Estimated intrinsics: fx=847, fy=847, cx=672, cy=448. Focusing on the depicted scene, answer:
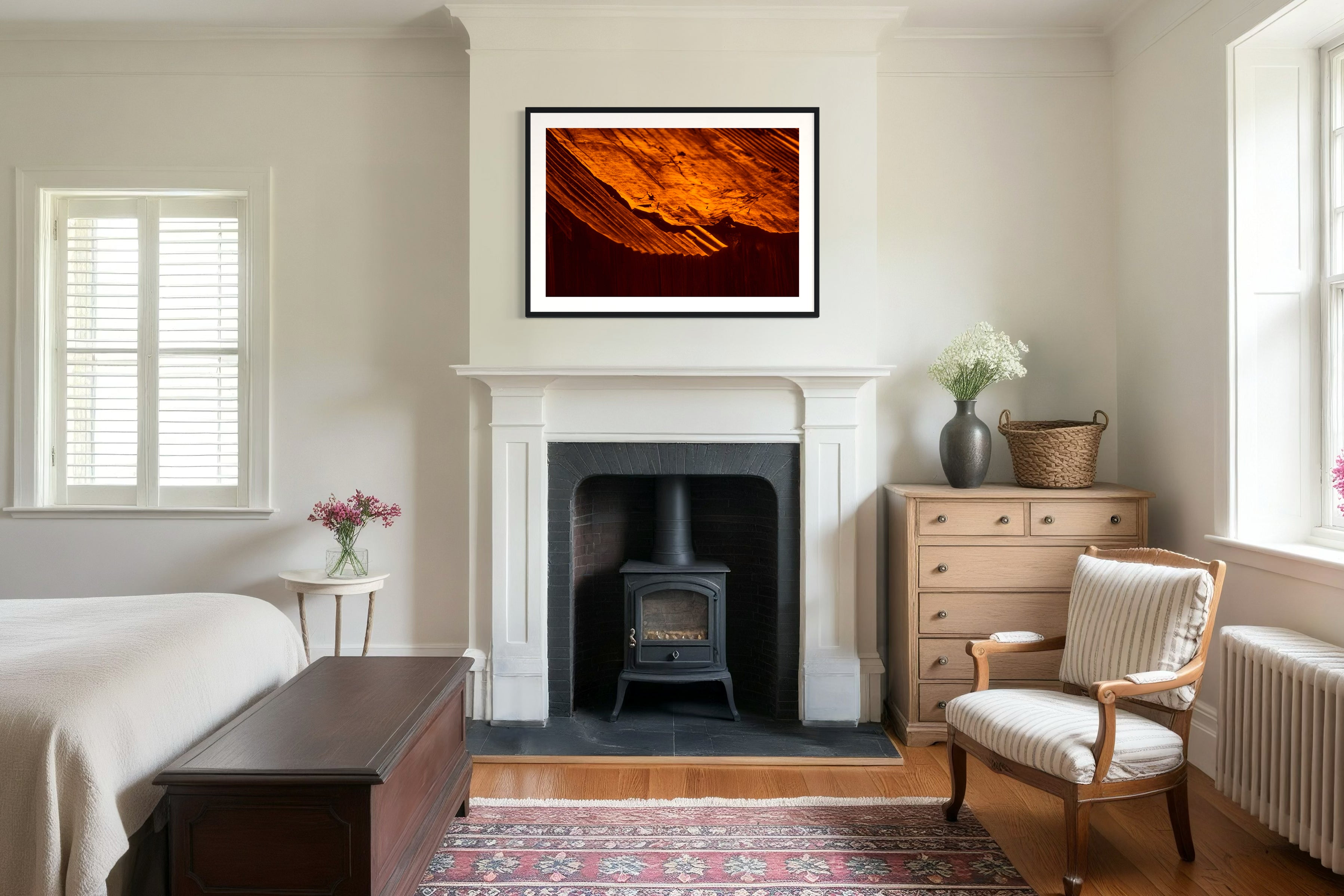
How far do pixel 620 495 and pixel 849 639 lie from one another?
1282 mm

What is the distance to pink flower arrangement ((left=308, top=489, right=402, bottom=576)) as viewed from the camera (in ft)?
11.9

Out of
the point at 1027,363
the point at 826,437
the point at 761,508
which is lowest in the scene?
the point at 761,508

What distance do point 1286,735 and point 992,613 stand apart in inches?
43.1

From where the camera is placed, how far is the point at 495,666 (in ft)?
11.9

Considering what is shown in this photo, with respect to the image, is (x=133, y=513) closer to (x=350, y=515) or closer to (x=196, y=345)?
(x=196, y=345)

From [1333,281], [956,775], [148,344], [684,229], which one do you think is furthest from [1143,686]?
[148,344]

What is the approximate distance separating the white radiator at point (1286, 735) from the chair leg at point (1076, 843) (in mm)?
611

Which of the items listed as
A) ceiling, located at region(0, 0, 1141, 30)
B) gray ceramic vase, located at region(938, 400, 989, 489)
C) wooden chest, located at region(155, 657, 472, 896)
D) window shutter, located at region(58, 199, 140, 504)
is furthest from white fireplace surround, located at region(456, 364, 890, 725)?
window shutter, located at region(58, 199, 140, 504)

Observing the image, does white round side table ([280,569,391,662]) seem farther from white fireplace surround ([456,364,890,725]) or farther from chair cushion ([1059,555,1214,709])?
chair cushion ([1059,555,1214,709])

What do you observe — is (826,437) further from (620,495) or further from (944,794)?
(944,794)

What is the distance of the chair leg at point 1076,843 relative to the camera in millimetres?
2270

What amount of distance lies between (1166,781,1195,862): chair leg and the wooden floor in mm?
33

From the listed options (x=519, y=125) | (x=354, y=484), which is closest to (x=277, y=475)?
(x=354, y=484)

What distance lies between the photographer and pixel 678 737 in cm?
349
